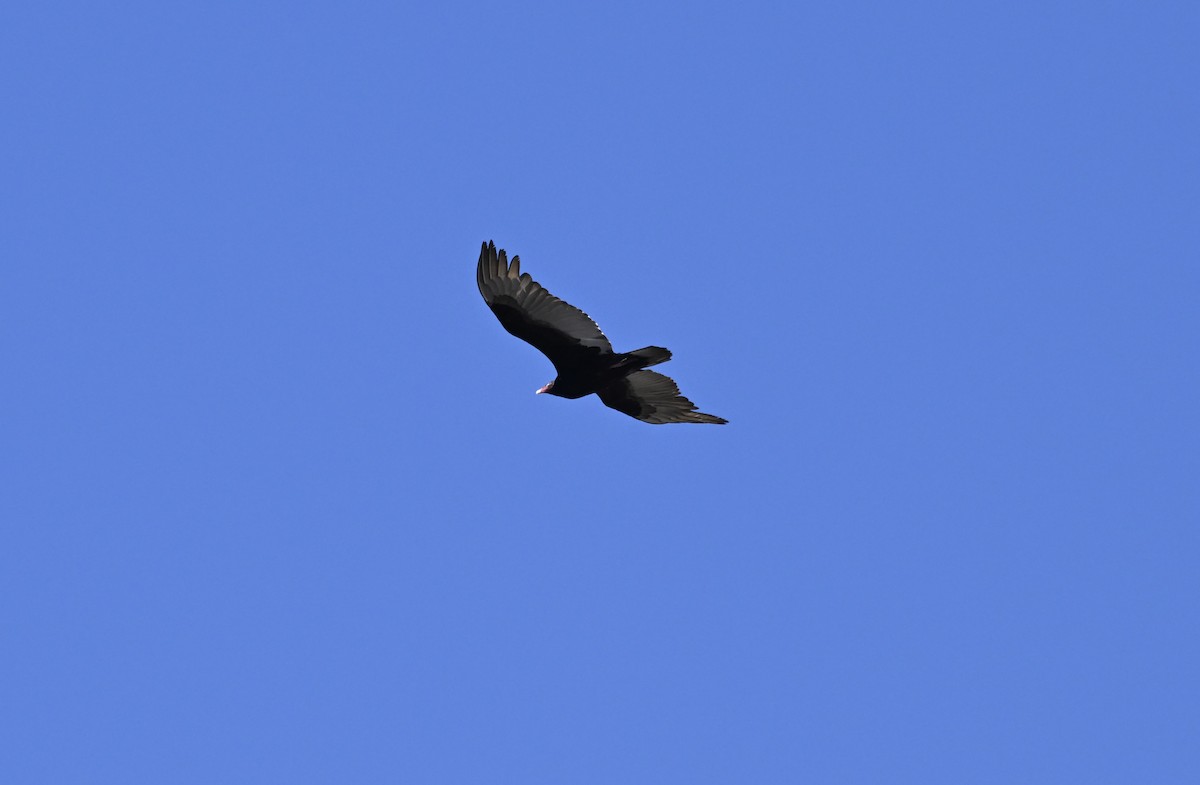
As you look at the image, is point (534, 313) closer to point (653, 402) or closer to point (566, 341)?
point (566, 341)

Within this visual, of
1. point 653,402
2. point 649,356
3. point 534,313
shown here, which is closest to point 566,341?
point 534,313

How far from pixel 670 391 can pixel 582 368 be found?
1771 millimetres

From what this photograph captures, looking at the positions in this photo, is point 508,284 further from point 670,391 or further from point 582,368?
point 670,391

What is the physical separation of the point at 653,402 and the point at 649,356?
8.71ft

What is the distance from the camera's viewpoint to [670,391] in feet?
76.8

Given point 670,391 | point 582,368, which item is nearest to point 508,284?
point 582,368

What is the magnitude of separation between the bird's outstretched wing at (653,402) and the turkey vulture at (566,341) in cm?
1

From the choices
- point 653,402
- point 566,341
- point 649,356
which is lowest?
point 649,356

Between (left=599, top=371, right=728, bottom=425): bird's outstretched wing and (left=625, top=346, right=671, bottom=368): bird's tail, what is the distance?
1747 mm

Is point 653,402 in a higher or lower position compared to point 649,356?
higher

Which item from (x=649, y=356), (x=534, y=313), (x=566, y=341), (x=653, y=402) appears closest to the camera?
(x=649, y=356)

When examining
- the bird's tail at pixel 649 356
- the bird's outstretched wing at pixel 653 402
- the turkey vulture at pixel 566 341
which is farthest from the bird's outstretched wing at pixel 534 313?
the bird's outstretched wing at pixel 653 402

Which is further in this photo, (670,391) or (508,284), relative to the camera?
(670,391)

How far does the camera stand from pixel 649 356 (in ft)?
69.1
